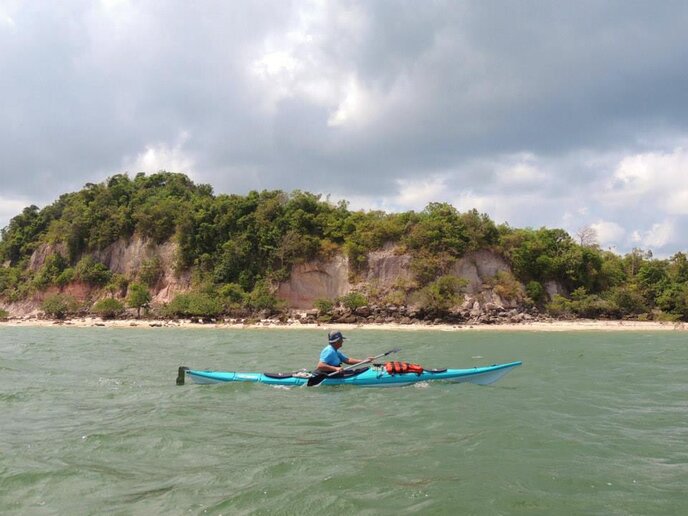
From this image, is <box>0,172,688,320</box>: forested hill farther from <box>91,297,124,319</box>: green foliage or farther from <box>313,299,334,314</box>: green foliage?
<box>91,297,124,319</box>: green foliage

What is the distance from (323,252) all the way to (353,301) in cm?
726

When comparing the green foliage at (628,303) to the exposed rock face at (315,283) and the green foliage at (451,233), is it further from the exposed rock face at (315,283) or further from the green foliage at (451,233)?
the exposed rock face at (315,283)

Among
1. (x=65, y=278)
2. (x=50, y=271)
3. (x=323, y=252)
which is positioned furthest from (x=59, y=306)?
(x=323, y=252)

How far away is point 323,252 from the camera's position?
45500mm

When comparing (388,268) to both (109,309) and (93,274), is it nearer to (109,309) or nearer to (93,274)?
(109,309)

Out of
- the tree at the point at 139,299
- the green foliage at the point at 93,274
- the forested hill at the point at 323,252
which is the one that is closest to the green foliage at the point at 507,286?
the forested hill at the point at 323,252

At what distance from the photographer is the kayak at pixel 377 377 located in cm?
1216

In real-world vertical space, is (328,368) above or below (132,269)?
below

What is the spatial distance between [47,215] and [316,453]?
217ft

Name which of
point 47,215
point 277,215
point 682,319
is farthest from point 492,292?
point 47,215

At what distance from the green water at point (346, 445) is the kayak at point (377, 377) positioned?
0.27m

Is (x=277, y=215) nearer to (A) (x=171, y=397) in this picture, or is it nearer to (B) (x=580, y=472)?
(A) (x=171, y=397)

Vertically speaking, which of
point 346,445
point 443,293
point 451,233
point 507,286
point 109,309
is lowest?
point 346,445

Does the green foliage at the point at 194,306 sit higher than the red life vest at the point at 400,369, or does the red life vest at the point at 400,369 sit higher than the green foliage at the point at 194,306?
the green foliage at the point at 194,306
